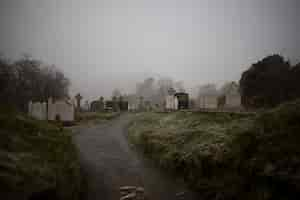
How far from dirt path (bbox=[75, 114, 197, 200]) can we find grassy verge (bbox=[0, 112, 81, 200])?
1118 millimetres

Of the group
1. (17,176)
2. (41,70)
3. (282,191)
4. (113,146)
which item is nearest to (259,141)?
(282,191)

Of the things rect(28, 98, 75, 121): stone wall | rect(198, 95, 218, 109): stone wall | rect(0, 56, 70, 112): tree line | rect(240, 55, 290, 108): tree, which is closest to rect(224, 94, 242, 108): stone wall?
rect(198, 95, 218, 109): stone wall

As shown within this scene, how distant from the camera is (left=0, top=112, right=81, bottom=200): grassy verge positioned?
315cm

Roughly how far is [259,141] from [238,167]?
0.99 meters

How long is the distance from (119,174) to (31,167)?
3.60 m

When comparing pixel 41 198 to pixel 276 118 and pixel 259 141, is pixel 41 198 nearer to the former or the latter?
pixel 259 141

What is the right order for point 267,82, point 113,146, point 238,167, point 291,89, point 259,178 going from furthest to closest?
1. point 267,82
2. point 113,146
3. point 291,89
4. point 238,167
5. point 259,178

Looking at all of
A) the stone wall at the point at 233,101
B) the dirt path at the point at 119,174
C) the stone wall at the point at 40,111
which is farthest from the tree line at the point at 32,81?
the stone wall at the point at 233,101

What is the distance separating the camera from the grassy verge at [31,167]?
315cm

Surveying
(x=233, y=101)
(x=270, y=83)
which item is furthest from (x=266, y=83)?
(x=233, y=101)

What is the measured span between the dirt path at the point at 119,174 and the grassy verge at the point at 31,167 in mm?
1118

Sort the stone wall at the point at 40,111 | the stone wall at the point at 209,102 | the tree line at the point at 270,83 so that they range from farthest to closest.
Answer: the stone wall at the point at 209,102 < the stone wall at the point at 40,111 < the tree line at the point at 270,83

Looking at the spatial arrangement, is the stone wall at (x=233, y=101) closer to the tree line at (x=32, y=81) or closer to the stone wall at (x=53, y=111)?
the stone wall at (x=53, y=111)

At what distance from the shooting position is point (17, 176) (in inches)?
127
